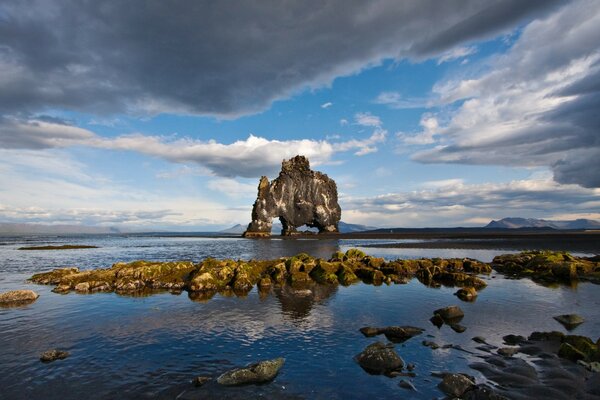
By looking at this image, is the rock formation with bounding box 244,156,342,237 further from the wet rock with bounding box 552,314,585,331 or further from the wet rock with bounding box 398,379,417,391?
the wet rock with bounding box 398,379,417,391

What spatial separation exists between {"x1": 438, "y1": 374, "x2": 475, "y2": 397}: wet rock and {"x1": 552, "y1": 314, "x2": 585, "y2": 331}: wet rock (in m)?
11.0

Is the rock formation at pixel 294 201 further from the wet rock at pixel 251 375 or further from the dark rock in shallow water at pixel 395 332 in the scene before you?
the wet rock at pixel 251 375

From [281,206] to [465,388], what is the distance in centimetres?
14948

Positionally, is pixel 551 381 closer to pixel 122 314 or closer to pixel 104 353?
pixel 104 353

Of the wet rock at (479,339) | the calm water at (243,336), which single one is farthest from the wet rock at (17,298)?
the wet rock at (479,339)

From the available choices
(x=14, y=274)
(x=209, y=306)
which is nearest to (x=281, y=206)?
(x=14, y=274)

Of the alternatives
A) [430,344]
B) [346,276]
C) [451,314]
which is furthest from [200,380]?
[346,276]

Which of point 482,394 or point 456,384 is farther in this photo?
point 456,384

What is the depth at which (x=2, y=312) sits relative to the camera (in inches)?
875

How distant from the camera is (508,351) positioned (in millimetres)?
14453

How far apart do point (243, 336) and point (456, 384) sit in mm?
10327

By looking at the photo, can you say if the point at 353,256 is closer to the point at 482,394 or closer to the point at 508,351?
the point at 508,351

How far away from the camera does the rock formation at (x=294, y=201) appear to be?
15938 centimetres

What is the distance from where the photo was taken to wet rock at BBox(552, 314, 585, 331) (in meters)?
18.3
